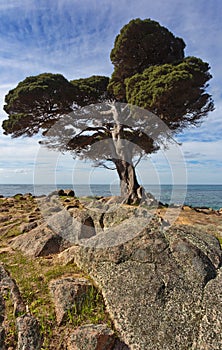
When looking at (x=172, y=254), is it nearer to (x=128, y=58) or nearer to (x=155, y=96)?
(x=155, y=96)

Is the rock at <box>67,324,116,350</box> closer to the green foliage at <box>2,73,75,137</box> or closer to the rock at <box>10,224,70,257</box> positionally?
the rock at <box>10,224,70,257</box>

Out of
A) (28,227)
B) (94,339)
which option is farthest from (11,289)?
(28,227)

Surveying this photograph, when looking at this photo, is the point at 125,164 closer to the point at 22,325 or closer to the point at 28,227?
the point at 28,227

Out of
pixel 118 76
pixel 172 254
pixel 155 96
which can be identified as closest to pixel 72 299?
pixel 172 254

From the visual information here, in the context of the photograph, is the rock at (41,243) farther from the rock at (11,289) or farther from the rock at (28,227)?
the rock at (11,289)

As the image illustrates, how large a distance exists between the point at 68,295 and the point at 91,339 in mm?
880

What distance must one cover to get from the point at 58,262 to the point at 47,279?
67 cm

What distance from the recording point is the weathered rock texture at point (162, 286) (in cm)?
395

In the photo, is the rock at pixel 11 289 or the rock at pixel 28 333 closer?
the rock at pixel 28 333

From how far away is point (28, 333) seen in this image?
3.94 metres

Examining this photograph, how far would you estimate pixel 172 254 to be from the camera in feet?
16.6

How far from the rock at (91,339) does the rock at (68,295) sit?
1.29 feet

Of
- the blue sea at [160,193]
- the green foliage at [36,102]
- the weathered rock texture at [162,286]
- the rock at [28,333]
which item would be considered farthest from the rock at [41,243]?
the green foliage at [36,102]

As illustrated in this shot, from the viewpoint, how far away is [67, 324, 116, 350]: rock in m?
3.71
